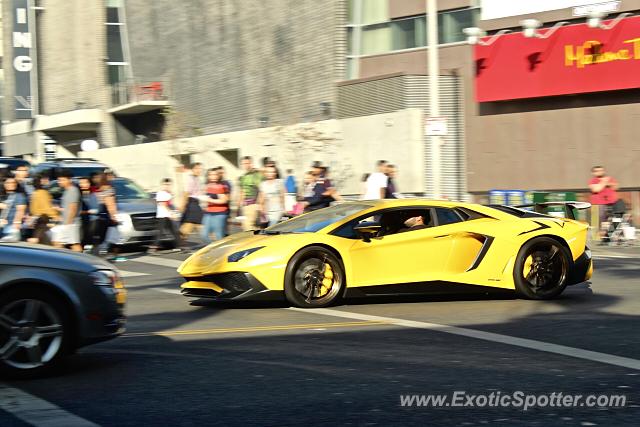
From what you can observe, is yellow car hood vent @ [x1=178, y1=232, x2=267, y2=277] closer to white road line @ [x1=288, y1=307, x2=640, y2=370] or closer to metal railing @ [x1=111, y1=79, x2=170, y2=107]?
white road line @ [x1=288, y1=307, x2=640, y2=370]

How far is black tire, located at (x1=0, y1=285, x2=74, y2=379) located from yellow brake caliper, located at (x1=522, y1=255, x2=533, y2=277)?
6147 mm

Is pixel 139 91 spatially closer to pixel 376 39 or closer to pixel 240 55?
pixel 240 55

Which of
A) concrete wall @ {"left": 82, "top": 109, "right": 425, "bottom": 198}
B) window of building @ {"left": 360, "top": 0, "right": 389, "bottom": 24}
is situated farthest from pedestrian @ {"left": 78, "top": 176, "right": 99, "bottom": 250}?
window of building @ {"left": 360, "top": 0, "right": 389, "bottom": 24}

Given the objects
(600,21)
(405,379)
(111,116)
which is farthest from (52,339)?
(111,116)

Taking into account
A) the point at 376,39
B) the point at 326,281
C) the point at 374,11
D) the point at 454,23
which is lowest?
the point at 326,281

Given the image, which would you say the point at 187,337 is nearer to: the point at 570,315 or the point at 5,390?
the point at 5,390

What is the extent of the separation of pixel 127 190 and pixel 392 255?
11.0 meters

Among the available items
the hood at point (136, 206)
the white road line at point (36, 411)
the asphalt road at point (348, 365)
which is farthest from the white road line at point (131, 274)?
the white road line at point (36, 411)

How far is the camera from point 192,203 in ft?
66.1

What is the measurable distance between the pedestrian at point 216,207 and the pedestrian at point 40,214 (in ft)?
11.2

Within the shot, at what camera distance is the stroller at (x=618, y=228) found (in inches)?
883

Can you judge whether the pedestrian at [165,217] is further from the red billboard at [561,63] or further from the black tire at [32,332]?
the black tire at [32,332]

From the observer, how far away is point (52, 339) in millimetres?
7562

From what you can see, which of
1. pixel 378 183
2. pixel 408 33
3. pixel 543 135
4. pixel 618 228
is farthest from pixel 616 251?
pixel 408 33
